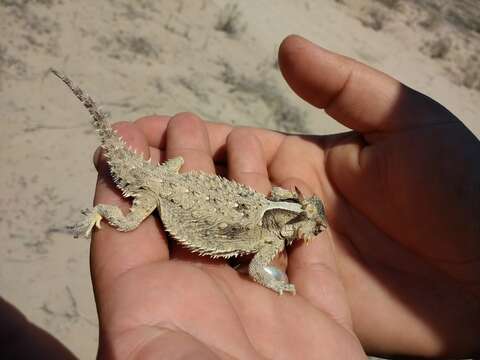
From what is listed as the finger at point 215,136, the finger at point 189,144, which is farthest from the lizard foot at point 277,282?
the finger at point 215,136

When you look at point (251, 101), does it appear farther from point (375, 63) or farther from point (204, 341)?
point (204, 341)

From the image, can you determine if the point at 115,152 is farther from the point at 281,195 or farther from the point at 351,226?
the point at 351,226

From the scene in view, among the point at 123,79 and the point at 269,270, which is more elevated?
the point at 269,270

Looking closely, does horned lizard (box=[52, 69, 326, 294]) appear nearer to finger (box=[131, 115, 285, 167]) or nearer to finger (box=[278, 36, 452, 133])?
finger (box=[131, 115, 285, 167])

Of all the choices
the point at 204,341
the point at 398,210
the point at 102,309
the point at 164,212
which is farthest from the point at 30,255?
the point at 398,210

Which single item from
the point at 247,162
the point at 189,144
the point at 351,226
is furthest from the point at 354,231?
the point at 189,144

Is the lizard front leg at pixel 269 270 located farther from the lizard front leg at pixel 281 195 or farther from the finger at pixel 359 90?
the finger at pixel 359 90

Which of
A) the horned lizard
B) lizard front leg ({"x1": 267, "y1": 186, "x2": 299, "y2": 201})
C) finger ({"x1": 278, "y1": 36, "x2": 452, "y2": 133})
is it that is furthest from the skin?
lizard front leg ({"x1": 267, "y1": 186, "x2": 299, "y2": 201})
